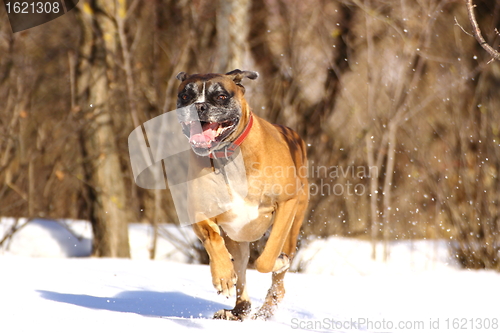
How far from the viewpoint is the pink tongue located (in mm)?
3271

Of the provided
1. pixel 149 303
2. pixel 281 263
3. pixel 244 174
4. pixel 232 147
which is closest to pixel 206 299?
pixel 149 303

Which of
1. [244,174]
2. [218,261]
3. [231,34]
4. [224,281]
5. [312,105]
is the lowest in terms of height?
[224,281]

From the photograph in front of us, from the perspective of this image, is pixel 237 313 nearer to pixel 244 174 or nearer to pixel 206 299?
pixel 206 299

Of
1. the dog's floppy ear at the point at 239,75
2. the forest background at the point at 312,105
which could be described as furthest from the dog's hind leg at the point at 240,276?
the forest background at the point at 312,105

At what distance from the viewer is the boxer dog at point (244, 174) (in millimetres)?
3322

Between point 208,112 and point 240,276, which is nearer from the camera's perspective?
point 208,112

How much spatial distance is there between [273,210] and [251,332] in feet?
3.05

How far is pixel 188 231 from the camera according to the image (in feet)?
23.8

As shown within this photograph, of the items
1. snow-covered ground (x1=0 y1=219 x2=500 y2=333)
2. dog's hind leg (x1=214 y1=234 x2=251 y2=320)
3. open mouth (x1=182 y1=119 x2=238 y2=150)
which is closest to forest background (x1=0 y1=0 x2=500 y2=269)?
snow-covered ground (x1=0 y1=219 x2=500 y2=333)

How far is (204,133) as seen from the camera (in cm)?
330

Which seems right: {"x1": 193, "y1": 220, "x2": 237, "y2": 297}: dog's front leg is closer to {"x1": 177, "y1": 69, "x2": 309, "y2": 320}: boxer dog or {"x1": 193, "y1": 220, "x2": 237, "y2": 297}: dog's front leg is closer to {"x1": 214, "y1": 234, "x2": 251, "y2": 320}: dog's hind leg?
{"x1": 177, "y1": 69, "x2": 309, "y2": 320}: boxer dog

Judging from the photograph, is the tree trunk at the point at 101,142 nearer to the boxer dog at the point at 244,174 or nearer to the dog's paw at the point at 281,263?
the boxer dog at the point at 244,174

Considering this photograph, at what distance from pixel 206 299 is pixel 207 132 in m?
1.85

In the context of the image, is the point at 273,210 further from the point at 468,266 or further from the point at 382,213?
the point at 382,213
